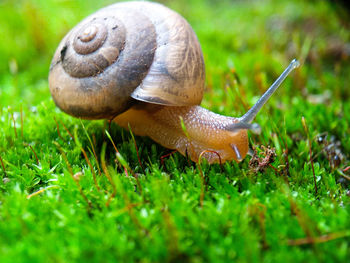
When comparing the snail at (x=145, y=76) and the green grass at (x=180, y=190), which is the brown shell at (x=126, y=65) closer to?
the snail at (x=145, y=76)

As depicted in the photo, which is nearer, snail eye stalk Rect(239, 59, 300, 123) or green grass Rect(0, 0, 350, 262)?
green grass Rect(0, 0, 350, 262)

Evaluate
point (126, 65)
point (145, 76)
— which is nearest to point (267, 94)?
point (145, 76)

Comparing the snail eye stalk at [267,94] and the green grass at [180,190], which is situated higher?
the snail eye stalk at [267,94]

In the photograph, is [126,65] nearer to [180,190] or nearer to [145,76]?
[145,76]

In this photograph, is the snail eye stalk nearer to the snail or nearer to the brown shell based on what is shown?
the snail

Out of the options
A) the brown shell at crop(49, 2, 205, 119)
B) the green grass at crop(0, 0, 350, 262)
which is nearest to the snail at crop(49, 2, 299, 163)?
the brown shell at crop(49, 2, 205, 119)

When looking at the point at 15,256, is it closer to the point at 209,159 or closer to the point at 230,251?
the point at 230,251

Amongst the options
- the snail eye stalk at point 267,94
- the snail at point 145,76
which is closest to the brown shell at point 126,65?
the snail at point 145,76

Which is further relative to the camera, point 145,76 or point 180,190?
point 145,76
